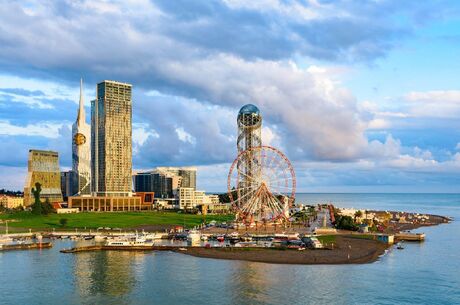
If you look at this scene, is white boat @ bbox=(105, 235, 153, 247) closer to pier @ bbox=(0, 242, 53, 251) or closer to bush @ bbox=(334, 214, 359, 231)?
pier @ bbox=(0, 242, 53, 251)

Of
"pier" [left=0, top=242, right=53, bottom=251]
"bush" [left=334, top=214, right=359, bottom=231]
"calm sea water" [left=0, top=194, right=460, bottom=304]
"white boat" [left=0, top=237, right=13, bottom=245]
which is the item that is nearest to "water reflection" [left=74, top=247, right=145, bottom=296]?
"calm sea water" [left=0, top=194, right=460, bottom=304]

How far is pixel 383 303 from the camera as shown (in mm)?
72188

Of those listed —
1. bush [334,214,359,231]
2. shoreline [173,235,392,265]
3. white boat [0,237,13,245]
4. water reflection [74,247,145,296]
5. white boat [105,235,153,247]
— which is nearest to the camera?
water reflection [74,247,145,296]

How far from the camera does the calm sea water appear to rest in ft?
245

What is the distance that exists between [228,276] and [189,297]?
16.2 metres

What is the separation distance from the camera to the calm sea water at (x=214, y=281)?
74.6 metres

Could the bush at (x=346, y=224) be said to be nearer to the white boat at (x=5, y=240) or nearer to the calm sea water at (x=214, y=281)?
the calm sea water at (x=214, y=281)

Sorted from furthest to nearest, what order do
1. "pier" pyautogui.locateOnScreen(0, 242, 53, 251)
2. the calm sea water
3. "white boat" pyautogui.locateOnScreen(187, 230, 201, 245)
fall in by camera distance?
"white boat" pyautogui.locateOnScreen(187, 230, 201, 245)
"pier" pyautogui.locateOnScreen(0, 242, 53, 251)
the calm sea water

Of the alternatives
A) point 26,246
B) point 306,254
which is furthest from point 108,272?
point 306,254

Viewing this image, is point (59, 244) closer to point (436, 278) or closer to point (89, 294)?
point (89, 294)

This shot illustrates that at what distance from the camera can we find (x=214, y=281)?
281 feet

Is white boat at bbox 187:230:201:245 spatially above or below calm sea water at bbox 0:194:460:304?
above

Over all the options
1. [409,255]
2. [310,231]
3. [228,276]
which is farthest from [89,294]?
[310,231]

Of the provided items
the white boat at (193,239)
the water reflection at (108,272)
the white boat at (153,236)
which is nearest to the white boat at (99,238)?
the white boat at (153,236)
